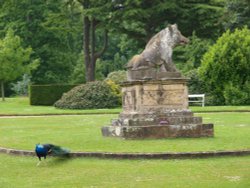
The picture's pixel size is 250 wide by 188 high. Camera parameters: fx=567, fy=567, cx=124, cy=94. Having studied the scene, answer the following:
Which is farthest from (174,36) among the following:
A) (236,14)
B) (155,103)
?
(236,14)

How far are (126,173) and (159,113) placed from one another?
5.20 m

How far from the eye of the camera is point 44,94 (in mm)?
38094

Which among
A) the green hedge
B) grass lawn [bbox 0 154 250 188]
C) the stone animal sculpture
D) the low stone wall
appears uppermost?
the stone animal sculpture

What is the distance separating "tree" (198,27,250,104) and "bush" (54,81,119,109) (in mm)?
5707

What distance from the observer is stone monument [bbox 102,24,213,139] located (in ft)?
49.5

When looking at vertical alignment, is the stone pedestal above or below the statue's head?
below

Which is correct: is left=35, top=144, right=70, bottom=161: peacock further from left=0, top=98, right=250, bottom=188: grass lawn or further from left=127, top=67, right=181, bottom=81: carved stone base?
left=127, top=67, right=181, bottom=81: carved stone base

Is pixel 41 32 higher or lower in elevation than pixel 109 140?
higher

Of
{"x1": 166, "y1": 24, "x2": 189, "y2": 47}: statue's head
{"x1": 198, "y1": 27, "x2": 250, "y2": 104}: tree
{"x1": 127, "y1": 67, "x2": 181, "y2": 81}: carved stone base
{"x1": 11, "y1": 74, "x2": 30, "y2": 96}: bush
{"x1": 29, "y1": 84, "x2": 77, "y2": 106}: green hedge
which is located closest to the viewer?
{"x1": 127, "y1": 67, "x2": 181, "y2": 81}: carved stone base

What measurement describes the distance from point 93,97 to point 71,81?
86.7 feet

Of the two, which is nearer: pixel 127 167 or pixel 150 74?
pixel 127 167

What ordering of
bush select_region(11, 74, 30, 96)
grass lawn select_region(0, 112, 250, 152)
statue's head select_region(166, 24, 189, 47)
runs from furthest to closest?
bush select_region(11, 74, 30, 96)
statue's head select_region(166, 24, 189, 47)
grass lawn select_region(0, 112, 250, 152)

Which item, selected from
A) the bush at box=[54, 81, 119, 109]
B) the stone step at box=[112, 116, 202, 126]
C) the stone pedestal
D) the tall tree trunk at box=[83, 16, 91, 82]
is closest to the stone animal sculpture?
the stone pedestal

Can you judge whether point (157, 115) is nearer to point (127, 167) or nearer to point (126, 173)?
point (127, 167)
